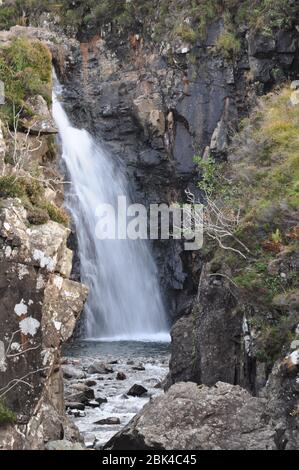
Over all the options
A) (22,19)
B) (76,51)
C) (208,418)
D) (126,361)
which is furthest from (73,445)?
(22,19)

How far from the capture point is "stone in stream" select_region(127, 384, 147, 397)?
16542 mm

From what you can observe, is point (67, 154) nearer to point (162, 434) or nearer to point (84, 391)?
point (84, 391)

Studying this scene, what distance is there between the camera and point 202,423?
9.51m

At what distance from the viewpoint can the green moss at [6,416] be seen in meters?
9.80

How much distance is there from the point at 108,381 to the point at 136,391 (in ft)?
6.28

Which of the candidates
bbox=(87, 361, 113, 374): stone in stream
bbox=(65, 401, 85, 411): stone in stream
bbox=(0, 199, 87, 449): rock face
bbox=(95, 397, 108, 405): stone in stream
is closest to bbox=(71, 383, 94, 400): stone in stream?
bbox=(95, 397, 108, 405): stone in stream

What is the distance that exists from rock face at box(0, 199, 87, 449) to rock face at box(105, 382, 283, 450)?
1435 millimetres

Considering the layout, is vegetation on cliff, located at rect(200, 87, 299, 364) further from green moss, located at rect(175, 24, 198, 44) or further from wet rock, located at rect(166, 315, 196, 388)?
green moss, located at rect(175, 24, 198, 44)

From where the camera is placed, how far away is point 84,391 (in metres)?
16.0

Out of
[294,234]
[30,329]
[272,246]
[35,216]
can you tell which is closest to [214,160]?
[272,246]

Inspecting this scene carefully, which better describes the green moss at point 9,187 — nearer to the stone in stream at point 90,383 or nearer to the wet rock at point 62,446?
the wet rock at point 62,446

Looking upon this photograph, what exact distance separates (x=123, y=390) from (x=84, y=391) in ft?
4.91

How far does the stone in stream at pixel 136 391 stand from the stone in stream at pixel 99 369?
2989 millimetres

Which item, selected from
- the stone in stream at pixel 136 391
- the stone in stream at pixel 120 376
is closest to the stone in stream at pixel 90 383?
the stone in stream at pixel 120 376
